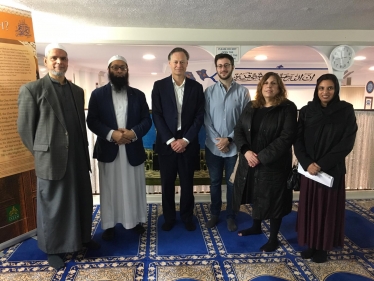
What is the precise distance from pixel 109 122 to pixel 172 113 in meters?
0.57

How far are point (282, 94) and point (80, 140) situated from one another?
168cm

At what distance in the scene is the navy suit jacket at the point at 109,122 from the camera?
238 cm

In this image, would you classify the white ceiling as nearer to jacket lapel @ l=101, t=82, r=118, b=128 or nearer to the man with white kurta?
the man with white kurta

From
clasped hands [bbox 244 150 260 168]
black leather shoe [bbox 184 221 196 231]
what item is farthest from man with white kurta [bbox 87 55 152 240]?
clasped hands [bbox 244 150 260 168]

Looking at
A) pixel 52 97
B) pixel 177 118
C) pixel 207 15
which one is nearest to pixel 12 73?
pixel 52 97

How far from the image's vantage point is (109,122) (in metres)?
2.41

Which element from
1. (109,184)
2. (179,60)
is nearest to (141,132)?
(109,184)

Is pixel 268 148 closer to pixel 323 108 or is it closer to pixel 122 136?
pixel 323 108

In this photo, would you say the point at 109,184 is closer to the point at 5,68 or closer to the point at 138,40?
the point at 5,68

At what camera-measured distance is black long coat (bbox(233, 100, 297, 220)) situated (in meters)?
2.16

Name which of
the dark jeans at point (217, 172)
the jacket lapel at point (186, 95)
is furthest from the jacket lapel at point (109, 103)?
the dark jeans at point (217, 172)

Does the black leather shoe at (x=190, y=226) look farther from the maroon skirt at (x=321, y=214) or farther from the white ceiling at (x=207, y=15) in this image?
the white ceiling at (x=207, y=15)

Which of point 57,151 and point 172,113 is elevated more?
point 172,113

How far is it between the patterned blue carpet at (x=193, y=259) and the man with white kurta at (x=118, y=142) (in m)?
0.30
